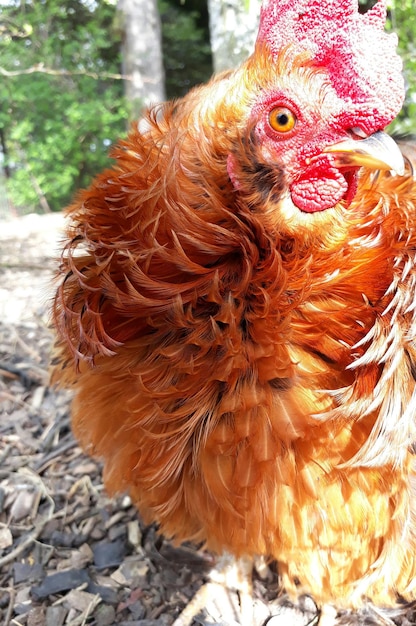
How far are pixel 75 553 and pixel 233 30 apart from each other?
12.2ft

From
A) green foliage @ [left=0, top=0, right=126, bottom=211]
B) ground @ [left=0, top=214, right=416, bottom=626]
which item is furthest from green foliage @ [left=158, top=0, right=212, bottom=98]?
ground @ [left=0, top=214, right=416, bottom=626]

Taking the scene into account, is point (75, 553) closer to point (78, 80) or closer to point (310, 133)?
point (310, 133)

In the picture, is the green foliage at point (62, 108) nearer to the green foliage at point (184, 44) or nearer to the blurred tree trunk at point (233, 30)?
the green foliage at point (184, 44)

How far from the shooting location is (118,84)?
9539 millimetres

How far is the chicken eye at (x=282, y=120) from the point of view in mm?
1096

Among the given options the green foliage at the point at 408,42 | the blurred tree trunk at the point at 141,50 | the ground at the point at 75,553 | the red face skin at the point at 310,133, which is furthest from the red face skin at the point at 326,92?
the blurred tree trunk at the point at 141,50

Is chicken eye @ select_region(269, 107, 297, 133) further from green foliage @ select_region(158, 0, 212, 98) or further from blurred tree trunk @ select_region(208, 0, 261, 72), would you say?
green foliage @ select_region(158, 0, 212, 98)

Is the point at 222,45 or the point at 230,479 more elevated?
the point at 222,45

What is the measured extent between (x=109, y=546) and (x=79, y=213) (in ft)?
4.22

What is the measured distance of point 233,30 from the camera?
12.3ft

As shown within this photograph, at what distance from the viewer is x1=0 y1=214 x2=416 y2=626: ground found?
1627 millimetres

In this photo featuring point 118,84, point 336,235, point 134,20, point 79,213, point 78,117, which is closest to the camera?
point 336,235

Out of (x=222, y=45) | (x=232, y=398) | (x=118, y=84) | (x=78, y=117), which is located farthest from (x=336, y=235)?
(x=118, y=84)

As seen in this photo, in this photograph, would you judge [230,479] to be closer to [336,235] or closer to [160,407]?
[160,407]
